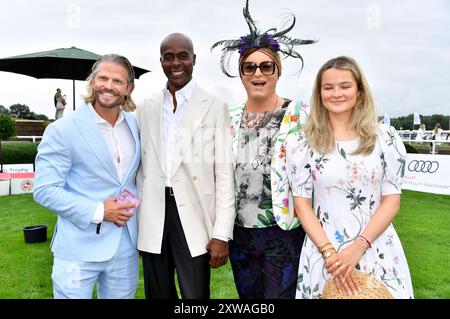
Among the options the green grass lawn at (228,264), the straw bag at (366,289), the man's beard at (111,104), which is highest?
the man's beard at (111,104)

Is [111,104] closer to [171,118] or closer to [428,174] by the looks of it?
[171,118]

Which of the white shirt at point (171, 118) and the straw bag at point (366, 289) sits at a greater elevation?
the white shirt at point (171, 118)

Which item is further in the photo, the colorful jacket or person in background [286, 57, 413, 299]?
the colorful jacket

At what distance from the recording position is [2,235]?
7277mm

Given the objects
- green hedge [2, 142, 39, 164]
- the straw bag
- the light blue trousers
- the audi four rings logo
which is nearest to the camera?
the straw bag

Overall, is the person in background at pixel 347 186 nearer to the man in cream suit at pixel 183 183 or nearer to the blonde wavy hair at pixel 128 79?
the man in cream suit at pixel 183 183

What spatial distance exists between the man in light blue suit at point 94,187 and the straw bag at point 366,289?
49.1 inches

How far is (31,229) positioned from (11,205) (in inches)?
139

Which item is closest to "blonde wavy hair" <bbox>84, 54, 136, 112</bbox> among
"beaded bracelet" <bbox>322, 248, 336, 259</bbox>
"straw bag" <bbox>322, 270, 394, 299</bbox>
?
"beaded bracelet" <bbox>322, 248, 336, 259</bbox>

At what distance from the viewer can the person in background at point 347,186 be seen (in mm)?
2426

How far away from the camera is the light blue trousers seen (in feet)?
8.45

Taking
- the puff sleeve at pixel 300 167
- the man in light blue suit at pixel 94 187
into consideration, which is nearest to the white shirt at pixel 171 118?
the man in light blue suit at pixel 94 187

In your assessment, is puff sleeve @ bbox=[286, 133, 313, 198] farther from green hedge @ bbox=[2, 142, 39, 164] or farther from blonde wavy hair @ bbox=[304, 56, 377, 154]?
green hedge @ bbox=[2, 142, 39, 164]

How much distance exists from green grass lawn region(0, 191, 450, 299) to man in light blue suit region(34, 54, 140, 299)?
2.15 m
